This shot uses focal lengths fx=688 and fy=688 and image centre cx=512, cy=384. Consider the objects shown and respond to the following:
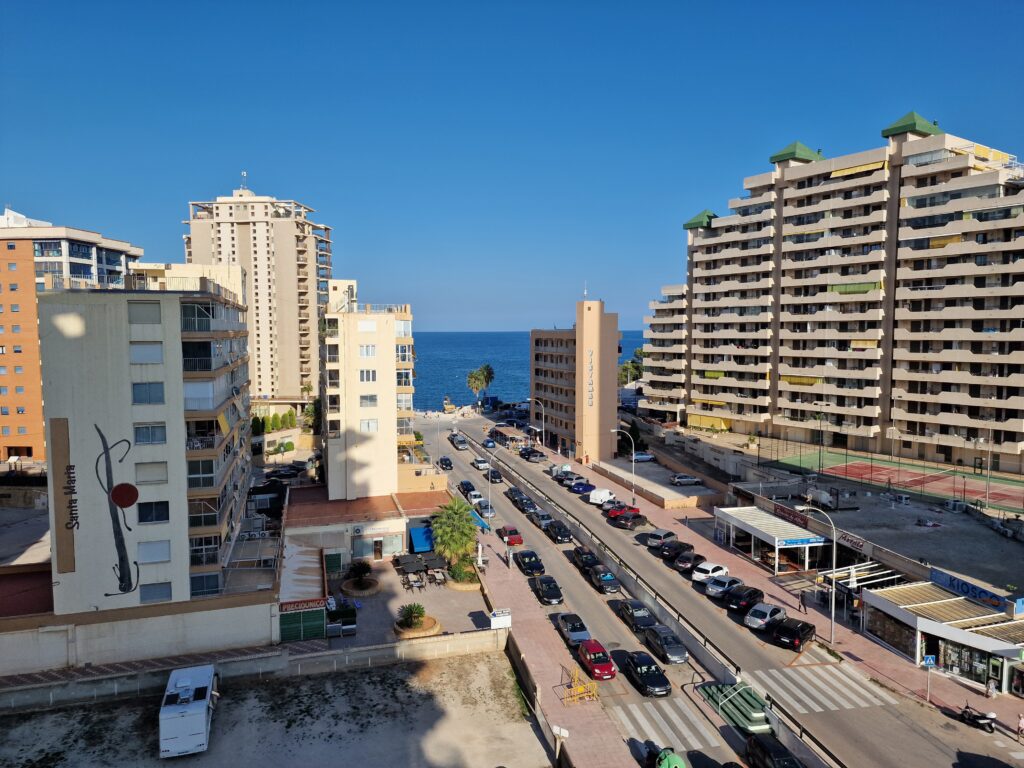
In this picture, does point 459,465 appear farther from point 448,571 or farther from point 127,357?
point 127,357

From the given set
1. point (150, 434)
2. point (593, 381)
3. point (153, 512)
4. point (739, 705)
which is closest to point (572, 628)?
point (739, 705)

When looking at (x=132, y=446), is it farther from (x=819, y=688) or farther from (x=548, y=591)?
(x=819, y=688)

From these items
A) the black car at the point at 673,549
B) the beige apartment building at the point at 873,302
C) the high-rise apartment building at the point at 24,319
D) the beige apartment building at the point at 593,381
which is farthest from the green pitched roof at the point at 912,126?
the high-rise apartment building at the point at 24,319

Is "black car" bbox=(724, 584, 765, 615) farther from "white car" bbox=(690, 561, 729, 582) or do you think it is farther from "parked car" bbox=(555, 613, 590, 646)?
"parked car" bbox=(555, 613, 590, 646)

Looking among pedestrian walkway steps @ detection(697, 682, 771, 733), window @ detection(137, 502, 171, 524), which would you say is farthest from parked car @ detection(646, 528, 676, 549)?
window @ detection(137, 502, 171, 524)

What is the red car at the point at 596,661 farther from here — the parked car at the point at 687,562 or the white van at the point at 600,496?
the white van at the point at 600,496


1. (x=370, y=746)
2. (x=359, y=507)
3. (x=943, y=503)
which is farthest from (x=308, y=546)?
(x=943, y=503)

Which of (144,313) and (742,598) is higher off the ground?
(144,313)
